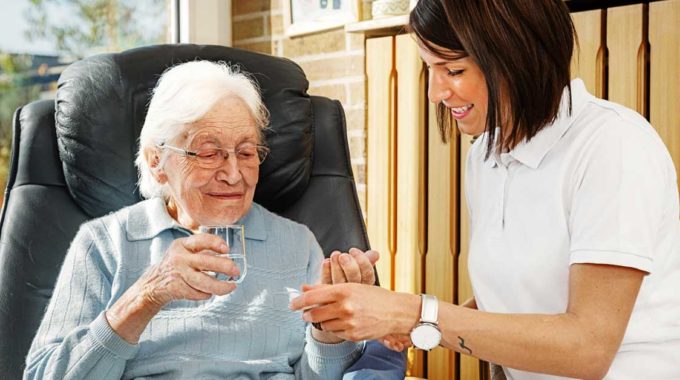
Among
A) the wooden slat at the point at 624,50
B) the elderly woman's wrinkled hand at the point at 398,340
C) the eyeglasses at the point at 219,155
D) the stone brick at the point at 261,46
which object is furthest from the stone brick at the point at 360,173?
the elderly woman's wrinkled hand at the point at 398,340

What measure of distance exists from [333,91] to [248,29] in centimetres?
52

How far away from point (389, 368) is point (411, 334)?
36 centimetres

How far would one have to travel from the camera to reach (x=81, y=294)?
1569 millimetres

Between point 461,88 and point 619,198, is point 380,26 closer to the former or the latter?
point 461,88

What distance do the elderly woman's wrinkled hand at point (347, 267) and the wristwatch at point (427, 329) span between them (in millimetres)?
221

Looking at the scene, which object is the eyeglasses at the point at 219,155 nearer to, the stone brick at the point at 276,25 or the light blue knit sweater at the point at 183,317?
the light blue knit sweater at the point at 183,317

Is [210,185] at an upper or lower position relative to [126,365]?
upper

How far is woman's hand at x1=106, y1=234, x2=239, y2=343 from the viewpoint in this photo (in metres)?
1.32

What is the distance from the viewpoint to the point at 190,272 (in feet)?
4.49

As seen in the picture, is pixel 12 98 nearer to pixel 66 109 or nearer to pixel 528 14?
pixel 66 109

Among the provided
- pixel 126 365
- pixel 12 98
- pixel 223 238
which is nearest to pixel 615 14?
pixel 223 238

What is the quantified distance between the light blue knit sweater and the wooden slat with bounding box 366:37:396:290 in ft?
2.72

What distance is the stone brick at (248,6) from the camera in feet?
9.84

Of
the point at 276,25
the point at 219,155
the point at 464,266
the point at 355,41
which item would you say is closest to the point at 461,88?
the point at 219,155
